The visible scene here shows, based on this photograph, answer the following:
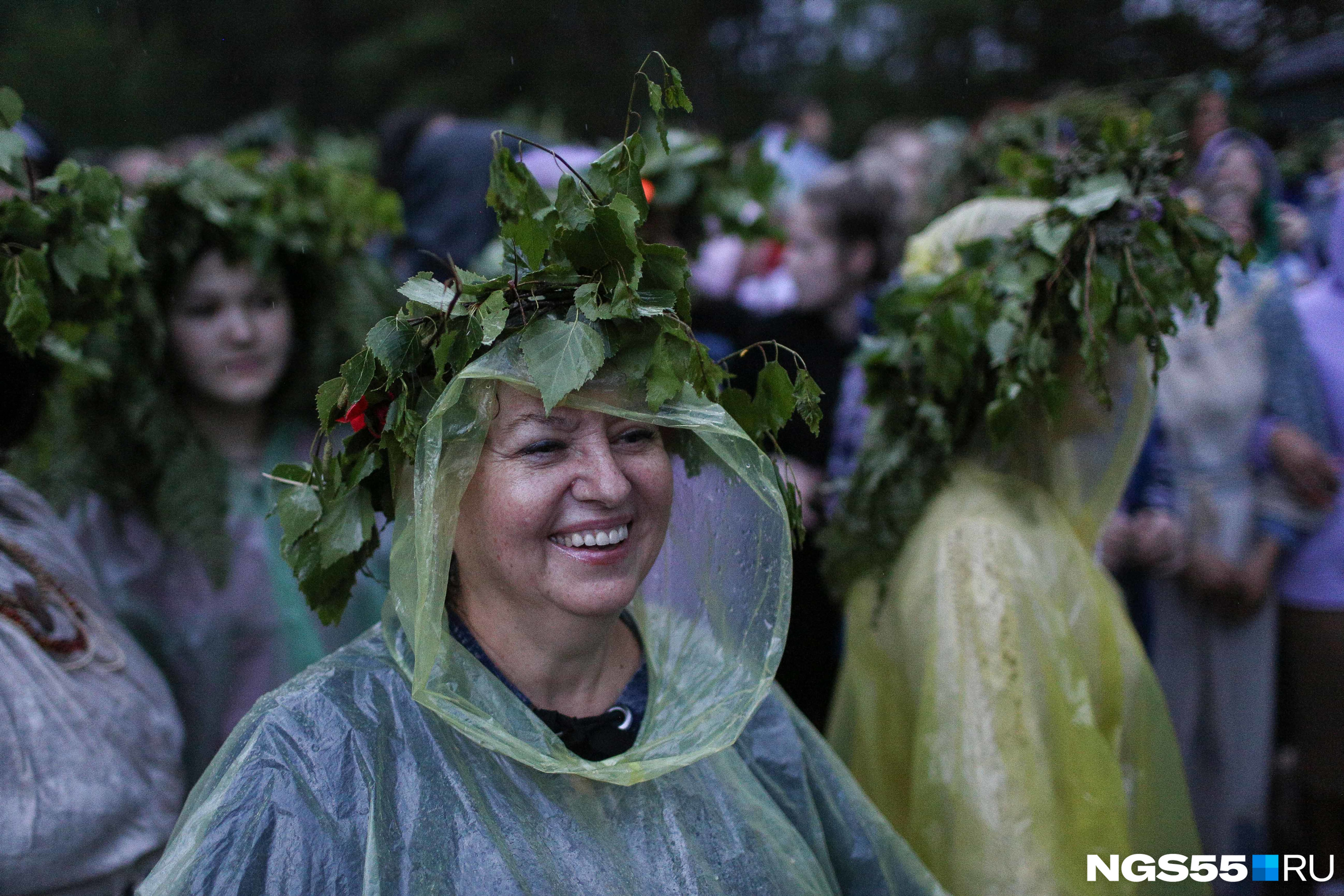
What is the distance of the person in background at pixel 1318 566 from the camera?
351 centimetres

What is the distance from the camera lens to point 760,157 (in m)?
4.29

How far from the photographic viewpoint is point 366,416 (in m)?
1.73

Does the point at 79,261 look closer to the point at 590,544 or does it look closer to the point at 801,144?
the point at 590,544

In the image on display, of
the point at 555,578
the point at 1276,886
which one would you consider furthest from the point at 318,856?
the point at 1276,886

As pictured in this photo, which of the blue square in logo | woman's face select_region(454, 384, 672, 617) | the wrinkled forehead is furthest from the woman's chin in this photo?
the blue square in logo

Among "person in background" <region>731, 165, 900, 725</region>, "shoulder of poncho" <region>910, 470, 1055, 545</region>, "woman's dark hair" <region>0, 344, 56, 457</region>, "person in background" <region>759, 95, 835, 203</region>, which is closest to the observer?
"woman's dark hair" <region>0, 344, 56, 457</region>

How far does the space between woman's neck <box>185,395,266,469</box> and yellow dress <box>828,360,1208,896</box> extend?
1879 mm

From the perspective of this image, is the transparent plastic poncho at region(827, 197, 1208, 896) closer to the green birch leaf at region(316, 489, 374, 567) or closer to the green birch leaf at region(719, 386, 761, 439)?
the green birch leaf at region(719, 386, 761, 439)

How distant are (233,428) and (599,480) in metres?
2.24

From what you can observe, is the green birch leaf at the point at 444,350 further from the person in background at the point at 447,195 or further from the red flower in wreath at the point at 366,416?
the person in background at the point at 447,195

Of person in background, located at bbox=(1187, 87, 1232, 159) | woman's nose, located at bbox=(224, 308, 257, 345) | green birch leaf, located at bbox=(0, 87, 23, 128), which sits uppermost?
person in background, located at bbox=(1187, 87, 1232, 159)

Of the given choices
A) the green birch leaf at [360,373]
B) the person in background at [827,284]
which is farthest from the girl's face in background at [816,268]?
the green birch leaf at [360,373]

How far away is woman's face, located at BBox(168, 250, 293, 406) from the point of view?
10.8 ft

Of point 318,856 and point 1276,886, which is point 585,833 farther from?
point 1276,886
